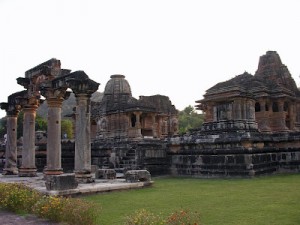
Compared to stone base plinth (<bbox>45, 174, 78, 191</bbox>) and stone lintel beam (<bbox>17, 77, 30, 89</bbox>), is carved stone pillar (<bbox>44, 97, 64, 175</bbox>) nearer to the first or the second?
stone lintel beam (<bbox>17, 77, 30, 89</bbox>)

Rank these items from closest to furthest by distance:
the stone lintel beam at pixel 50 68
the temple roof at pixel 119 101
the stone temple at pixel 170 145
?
1. the stone temple at pixel 170 145
2. the stone lintel beam at pixel 50 68
3. the temple roof at pixel 119 101

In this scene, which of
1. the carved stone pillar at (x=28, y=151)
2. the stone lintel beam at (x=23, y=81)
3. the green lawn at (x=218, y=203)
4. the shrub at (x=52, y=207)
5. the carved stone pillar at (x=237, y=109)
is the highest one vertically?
the stone lintel beam at (x=23, y=81)

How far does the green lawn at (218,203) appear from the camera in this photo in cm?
695

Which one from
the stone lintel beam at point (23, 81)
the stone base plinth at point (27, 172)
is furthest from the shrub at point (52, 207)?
the stone lintel beam at point (23, 81)

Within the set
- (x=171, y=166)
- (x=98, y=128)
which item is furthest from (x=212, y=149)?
(x=98, y=128)

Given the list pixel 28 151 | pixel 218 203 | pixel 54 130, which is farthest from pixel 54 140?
pixel 218 203

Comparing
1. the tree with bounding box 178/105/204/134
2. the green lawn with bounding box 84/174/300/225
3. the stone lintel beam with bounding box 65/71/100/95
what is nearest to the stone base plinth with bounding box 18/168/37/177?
the stone lintel beam with bounding box 65/71/100/95

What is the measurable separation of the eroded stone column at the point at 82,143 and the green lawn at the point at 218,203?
7.05 feet

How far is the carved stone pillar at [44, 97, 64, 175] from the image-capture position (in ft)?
46.2

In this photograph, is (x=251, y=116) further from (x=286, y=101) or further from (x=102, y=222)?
(x=102, y=222)

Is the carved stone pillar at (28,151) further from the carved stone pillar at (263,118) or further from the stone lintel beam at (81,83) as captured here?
the carved stone pillar at (263,118)

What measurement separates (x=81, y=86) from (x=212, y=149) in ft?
23.2

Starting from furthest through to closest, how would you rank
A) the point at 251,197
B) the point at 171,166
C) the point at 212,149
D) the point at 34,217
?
the point at 171,166 < the point at 212,149 < the point at 251,197 < the point at 34,217

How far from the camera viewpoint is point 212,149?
16.6m
